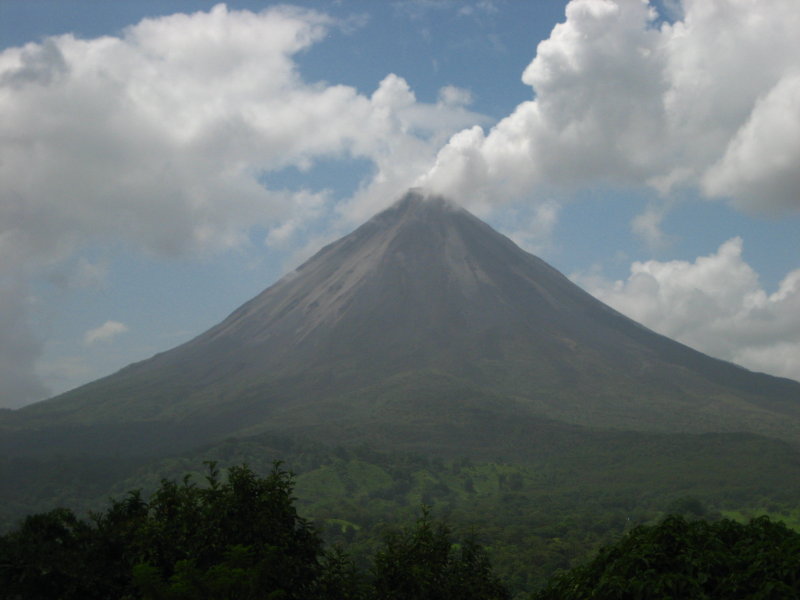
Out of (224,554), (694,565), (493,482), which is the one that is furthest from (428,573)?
(493,482)

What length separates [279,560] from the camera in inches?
723

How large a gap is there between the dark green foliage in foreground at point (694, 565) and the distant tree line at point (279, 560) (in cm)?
2

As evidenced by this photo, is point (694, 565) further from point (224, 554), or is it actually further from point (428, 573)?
point (224, 554)

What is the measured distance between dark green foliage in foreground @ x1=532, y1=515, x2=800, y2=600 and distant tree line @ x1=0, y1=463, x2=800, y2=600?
0.02 metres

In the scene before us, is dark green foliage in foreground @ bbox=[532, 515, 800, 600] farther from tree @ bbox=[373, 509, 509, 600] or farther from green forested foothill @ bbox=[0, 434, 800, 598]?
green forested foothill @ bbox=[0, 434, 800, 598]

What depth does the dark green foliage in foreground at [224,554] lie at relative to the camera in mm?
18016

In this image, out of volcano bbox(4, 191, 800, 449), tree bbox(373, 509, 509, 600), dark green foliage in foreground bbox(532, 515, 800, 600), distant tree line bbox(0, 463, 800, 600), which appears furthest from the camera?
volcano bbox(4, 191, 800, 449)

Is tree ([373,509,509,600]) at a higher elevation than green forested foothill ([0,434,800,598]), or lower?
higher

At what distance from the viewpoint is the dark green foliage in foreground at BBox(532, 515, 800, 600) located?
44.7 feet

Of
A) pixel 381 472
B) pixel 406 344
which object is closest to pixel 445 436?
pixel 381 472

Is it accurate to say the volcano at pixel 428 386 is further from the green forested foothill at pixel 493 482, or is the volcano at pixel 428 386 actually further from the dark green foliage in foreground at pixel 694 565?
the dark green foliage in foreground at pixel 694 565

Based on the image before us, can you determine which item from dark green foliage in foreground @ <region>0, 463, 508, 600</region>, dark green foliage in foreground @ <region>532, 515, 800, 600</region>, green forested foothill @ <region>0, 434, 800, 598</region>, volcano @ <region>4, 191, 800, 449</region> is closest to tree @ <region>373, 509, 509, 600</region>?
dark green foliage in foreground @ <region>0, 463, 508, 600</region>

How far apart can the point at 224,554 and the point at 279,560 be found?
4.11ft

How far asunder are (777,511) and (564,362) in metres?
74.0
